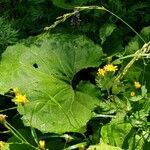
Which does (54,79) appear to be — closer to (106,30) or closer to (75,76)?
(75,76)

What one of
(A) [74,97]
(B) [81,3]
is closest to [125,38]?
(B) [81,3]

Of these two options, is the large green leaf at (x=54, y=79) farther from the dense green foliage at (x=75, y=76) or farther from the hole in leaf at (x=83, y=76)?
the hole in leaf at (x=83, y=76)

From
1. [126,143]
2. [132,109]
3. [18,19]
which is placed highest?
[18,19]

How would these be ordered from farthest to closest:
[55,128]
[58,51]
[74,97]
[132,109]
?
[58,51], [74,97], [55,128], [132,109]

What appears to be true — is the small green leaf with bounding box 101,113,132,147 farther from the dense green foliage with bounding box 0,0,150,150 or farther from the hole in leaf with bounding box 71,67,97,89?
the hole in leaf with bounding box 71,67,97,89

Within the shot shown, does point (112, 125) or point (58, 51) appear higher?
point (58, 51)

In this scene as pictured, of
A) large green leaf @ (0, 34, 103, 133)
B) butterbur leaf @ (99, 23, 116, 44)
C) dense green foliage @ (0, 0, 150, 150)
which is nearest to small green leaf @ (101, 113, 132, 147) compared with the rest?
dense green foliage @ (0, 0, 150, 150)

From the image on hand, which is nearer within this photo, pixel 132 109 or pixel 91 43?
pixel 132 109

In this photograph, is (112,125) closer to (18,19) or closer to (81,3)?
(81,3)
